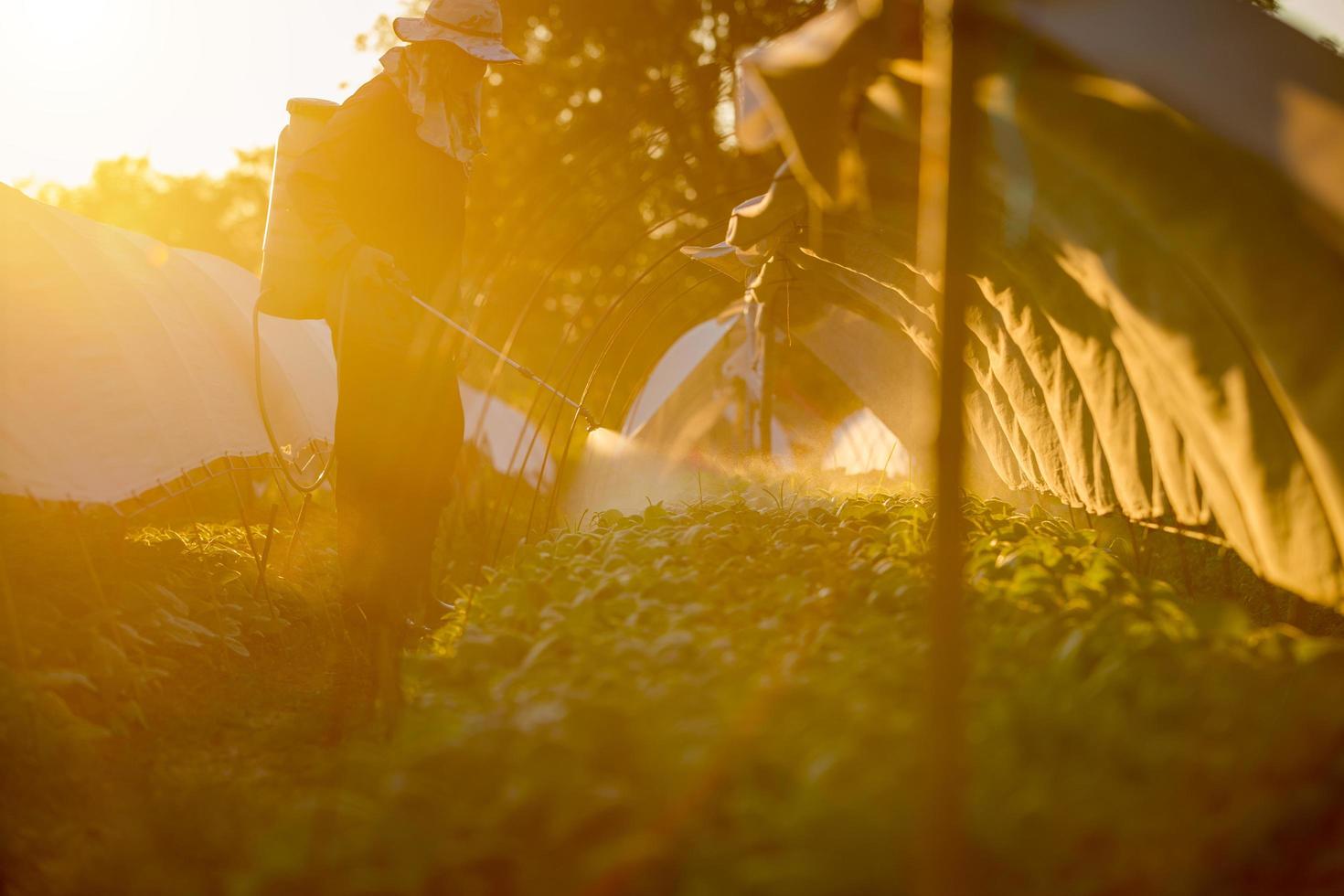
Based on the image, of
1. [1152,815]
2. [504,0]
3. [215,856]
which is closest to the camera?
[1152,815]

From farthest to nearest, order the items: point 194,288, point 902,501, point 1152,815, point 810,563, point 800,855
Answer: point 194,288 < point 902,501 < point 810,563 < point 1152,815 < point 800,855

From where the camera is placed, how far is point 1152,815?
1.84 meters

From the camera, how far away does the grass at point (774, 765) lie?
5.92 ft

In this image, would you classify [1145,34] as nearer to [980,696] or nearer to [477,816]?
[980,696]

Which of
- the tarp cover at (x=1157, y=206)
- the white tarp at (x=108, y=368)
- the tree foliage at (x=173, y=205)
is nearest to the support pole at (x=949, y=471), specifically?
the tarp cover at (x=1157, y=206)

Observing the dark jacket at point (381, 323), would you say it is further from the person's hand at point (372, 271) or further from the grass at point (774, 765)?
the grass at point (774, 765)

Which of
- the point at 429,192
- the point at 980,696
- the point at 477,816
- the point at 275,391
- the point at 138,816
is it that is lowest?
the point at 138,816

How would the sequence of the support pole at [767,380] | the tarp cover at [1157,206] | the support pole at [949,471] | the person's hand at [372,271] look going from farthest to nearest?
the support pole at [767,380] < the person's hand at [372,271] < the tarp cover at [1157,206] < the support pole at [949,471]

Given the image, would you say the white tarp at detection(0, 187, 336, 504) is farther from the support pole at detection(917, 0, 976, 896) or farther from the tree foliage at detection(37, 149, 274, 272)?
the tree foliage at detection(37, 149, 274, 272)

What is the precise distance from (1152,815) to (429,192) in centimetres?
406

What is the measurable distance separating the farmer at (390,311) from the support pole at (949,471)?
3.10 metres

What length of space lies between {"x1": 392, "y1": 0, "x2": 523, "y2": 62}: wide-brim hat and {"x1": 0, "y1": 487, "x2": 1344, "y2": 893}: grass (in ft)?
8.41

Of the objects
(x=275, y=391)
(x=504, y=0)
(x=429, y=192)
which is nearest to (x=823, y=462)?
(x=275, y=391)

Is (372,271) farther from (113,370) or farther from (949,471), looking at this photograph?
(949,471)
